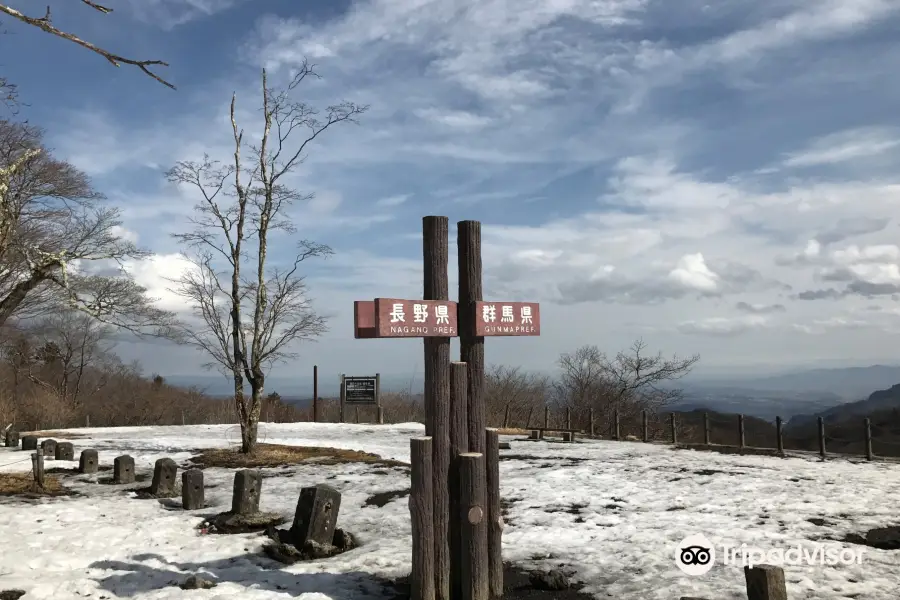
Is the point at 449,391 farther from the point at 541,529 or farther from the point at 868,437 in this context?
the point at 868,437

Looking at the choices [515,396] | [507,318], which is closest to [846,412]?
[515,396]

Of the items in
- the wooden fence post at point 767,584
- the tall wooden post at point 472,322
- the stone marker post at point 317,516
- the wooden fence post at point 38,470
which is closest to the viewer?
the wooden fence post at point 767,584

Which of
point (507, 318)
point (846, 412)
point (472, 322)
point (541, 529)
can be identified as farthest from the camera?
point (846, 412)

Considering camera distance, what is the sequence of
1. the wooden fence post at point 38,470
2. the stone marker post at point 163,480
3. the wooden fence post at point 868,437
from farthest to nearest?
the wooden fence post at point 868,437 → the wooden fence post at point 38,470 → the stone marker post at point 163,480

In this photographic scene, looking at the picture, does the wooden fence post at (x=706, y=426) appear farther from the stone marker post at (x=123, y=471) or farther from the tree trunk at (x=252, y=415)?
the stone marker post at (x=123, y=471)

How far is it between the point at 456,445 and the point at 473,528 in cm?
73

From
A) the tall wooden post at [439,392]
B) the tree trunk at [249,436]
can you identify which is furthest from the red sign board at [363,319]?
the tree trunk at [249,436]

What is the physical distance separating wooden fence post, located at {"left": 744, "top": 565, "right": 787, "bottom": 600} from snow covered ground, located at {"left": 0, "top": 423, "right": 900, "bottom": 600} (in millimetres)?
1469

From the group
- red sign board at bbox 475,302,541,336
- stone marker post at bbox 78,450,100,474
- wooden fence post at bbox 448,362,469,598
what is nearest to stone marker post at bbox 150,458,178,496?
stone marker post at bbox 78,450,100,474

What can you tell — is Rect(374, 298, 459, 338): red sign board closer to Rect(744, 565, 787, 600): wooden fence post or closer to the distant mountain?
Rect(744, 565, 787, 600): wooden fence post

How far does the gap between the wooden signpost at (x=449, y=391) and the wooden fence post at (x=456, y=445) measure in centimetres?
1

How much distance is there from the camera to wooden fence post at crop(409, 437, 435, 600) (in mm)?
5375

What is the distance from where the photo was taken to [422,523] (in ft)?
17.8

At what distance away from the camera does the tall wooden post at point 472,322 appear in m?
5.85
